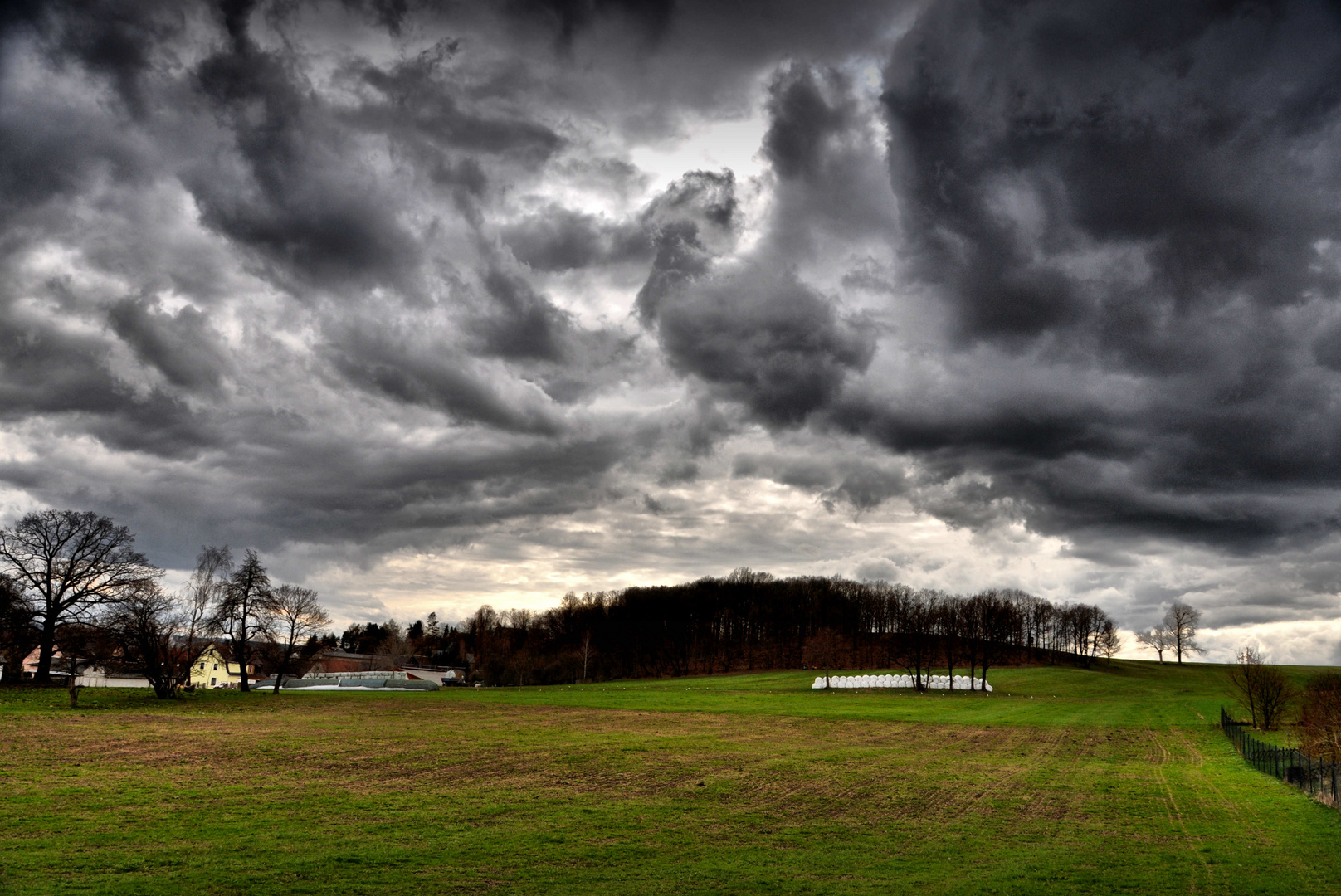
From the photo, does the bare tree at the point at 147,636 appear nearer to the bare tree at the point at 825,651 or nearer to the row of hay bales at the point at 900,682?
the row of hay bales at the point at 900,682

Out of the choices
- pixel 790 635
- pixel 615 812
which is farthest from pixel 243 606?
pixel 790 635

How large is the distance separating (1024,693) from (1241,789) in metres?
A: 81.8

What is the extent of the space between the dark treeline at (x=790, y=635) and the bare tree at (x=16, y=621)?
293ft

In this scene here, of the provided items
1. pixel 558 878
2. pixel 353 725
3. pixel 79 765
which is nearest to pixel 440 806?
pixel 558 878

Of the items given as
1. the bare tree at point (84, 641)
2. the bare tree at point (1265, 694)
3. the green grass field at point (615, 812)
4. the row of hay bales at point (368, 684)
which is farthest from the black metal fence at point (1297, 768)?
the row of hay bales at point (368, 684)

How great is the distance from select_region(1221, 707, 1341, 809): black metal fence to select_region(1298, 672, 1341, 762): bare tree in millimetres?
1306

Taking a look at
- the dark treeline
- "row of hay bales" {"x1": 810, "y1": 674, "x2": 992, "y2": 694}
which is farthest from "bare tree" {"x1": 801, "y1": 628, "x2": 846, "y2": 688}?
"row of hay bales" {"x1": 810, "y1": 674, "x2": 992, "y2": 694}

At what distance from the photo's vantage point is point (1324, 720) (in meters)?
40.8

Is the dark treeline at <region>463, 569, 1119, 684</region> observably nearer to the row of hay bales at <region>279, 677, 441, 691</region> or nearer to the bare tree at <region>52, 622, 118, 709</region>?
the row of hay bales at <region>279, 677, 441, 691</region>

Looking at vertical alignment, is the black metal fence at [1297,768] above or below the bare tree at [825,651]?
above

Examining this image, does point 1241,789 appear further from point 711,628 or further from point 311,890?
point 711,628

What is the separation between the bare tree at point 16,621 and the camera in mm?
63625

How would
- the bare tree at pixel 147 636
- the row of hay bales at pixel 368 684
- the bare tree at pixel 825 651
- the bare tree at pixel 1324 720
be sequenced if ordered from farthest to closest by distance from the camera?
the bare tree at pixel 825 651, the row of hay bales at pixel 368 684, the bare tree at pixel 147 636, the bare tree at pixel 1324 720

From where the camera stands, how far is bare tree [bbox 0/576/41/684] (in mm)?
63625
